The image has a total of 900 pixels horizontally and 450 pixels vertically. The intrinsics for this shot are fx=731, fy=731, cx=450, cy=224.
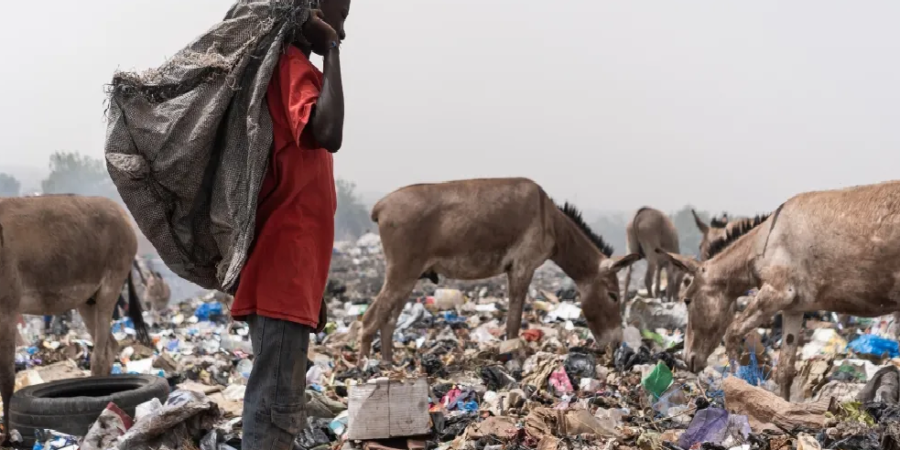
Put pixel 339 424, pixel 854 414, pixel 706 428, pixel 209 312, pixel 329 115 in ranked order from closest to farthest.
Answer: pixel 329 115 < pixel 706 428 < pixel 854 414 < pixel 339 424 < pixel 209 312

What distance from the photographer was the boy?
94.6 inches

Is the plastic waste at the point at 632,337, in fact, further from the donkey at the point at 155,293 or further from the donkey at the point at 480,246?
the donkey at the point at 155,293

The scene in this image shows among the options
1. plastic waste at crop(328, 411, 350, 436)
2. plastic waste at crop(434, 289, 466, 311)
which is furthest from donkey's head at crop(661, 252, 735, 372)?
plastic waste at crop(434, 289, 466, 311)

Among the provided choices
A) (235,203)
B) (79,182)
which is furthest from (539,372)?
(79,182)

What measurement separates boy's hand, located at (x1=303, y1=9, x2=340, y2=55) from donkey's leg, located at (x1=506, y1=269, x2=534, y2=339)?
5.63 m

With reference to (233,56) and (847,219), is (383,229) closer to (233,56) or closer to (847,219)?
(847,219)

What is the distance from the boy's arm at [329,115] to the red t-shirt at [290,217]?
0.04 metres

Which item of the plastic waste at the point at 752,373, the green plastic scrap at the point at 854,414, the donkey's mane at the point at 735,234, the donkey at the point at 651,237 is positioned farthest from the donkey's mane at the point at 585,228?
the donkey at the point at 651,237

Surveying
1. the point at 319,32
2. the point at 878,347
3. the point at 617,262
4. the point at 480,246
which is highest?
the point at 319,32

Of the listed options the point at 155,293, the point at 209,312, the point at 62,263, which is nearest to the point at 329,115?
the point at 62,263

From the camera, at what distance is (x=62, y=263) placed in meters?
5.64

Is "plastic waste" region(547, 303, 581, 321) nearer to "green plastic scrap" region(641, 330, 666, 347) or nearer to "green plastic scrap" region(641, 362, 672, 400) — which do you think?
"green plastic scrap" region(641, 330, 666, 347)

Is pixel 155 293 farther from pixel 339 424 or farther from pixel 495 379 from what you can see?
pixel 339 424

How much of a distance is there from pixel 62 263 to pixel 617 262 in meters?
5.45
